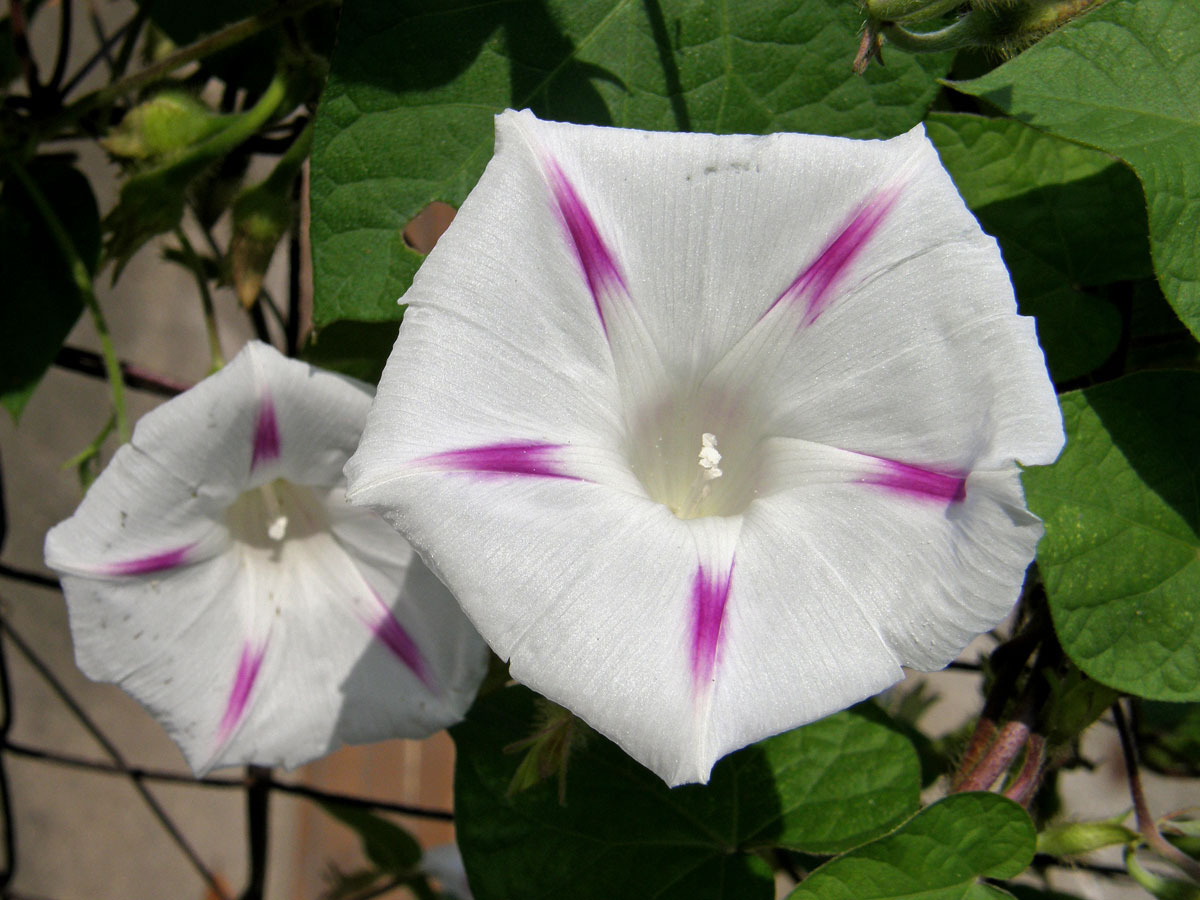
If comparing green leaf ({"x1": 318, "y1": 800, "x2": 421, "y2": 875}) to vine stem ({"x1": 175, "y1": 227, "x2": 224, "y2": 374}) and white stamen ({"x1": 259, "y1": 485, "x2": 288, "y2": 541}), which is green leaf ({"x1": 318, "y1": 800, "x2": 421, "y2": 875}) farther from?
vine stem ({"x1": 175, "y1": 227, "x2": 224, "y2": 374})

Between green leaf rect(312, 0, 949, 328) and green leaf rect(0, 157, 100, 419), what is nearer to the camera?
green leaf rect(312, 0, 949, 328)

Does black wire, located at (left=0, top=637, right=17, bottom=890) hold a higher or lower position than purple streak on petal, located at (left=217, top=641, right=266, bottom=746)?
lower

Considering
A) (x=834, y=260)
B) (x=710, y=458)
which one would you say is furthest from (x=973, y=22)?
(x=710, y=458)

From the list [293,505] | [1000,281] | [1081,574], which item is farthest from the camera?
[293,505]

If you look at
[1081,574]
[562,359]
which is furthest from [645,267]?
[1081,574]

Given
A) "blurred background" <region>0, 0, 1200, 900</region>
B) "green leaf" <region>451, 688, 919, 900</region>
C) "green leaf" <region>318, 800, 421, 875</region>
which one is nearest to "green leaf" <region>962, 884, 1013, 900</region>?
"green leaf" <region>451, 688, 919, 900</region>

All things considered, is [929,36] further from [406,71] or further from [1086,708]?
[1086,708]

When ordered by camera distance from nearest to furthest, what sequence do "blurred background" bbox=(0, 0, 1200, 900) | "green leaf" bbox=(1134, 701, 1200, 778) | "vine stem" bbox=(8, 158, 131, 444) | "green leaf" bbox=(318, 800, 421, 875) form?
"vine stem" bbox=(8, 158, 131, 444) → "green leaf" bbox=(1134, 701, 1200, 778) → "green leaf" bbox=(318, 800, 421, 875) → "blurred background" bbox=(0, 0, 1200, 900)

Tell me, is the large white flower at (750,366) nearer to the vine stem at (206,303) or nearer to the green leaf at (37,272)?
the vine stem at (206,303)
